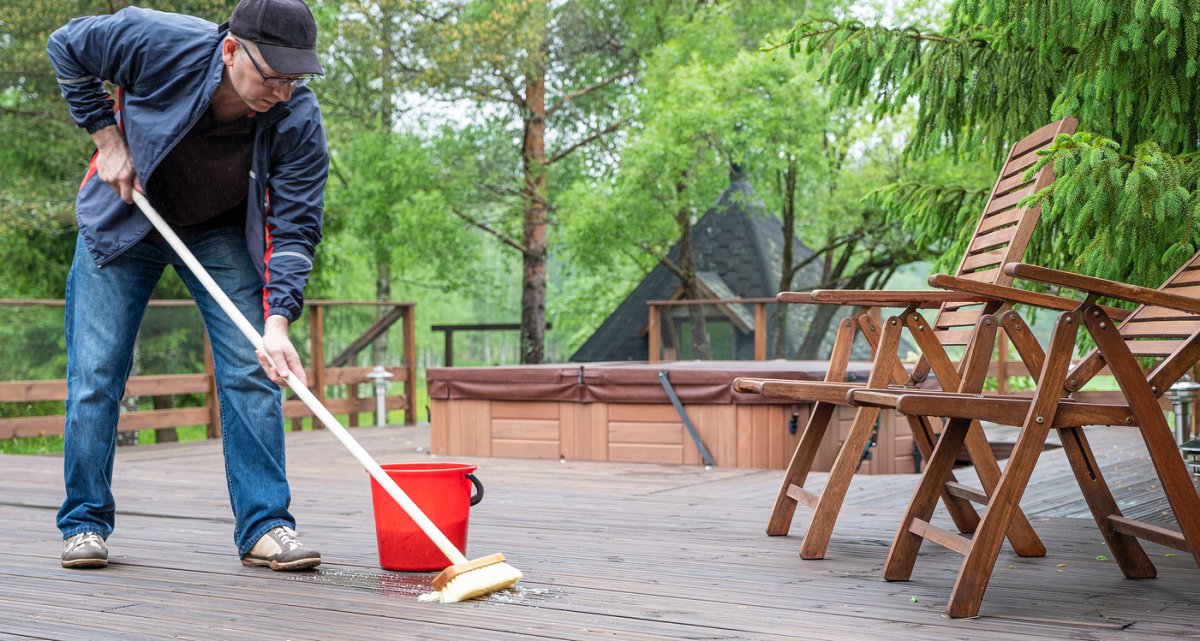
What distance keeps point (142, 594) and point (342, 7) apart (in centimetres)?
1327

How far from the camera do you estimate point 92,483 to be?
2699mm

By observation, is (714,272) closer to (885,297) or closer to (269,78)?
(885,297)

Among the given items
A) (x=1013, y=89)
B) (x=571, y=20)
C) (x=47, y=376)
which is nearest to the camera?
(x=1013, y=89)

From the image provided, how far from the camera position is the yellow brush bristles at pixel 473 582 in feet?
7.37

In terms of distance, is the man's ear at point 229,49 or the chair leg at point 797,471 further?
the chair leg at point 797,471

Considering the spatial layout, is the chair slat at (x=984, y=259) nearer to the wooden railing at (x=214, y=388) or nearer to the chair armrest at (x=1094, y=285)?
the chair armrest at (x=1094, y=285)

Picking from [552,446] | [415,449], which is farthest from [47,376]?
[552,446]

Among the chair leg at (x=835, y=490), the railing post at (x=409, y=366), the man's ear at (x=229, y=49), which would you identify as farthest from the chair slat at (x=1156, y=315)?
the railing post at (x=409, y=366)

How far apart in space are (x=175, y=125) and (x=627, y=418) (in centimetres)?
321

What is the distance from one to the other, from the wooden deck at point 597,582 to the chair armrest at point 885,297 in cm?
62

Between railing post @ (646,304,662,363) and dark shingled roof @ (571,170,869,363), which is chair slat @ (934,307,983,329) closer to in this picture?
railing post @ (646,304,662,363)

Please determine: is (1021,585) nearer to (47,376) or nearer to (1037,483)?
(1037,483)

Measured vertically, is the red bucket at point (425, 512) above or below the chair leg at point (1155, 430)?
below

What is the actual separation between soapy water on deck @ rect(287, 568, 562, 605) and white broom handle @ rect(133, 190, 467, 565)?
0.35ft
